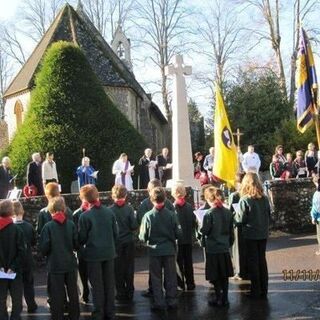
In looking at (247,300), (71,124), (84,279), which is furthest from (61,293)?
(71,124)

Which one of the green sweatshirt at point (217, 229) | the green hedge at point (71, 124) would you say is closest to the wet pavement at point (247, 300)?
the green sweatshirt at point (217, 229)

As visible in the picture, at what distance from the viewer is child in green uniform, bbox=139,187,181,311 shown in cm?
771

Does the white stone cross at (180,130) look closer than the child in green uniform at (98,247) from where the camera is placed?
No

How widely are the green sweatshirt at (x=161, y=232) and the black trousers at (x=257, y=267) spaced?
1.35m

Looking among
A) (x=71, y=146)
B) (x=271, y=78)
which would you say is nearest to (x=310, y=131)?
(x=271, y=78)

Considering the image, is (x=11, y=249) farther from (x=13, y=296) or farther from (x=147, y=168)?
(x=147, y=168)

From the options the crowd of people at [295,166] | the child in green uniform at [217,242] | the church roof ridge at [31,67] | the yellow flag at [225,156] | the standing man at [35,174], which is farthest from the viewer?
the church roof ridge at [31,67]

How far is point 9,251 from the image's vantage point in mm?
6977

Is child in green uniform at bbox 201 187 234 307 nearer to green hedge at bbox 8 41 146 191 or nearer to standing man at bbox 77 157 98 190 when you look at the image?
standing man at bbox 77 157 98 190

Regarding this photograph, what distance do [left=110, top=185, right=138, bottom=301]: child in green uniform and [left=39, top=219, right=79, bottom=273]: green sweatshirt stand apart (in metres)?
1.41

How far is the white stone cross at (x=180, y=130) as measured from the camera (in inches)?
597

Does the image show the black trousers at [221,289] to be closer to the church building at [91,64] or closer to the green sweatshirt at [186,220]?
the green sweatshirt at [186,220]

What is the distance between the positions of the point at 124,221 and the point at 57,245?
5.45 feet

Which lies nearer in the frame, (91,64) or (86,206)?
(86,206)
